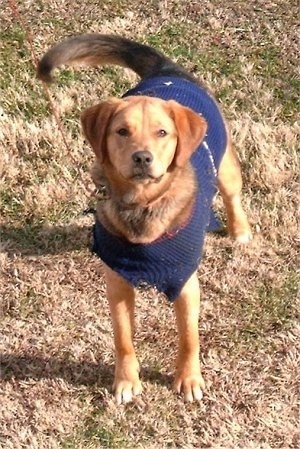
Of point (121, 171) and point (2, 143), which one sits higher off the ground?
point (121, 171)

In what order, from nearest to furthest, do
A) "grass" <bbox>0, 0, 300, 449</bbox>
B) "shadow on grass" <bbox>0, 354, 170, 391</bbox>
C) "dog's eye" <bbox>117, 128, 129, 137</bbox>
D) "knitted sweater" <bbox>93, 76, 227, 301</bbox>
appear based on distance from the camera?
"dog's eye" <bbox>117, 128, 129, 137</bbox> → "knitted sweater" <bbox>93, 76, 227, 301</bbox> → "grass" <bbox>0, 0, 300, 449</bbox> → "shadow on grass" <bbox>0, 354, 170, 391</bbox>

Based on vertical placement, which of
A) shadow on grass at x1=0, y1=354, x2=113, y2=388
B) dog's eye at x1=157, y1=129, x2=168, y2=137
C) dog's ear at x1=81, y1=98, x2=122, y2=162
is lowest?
shadow on grass at x1=0, y1=354, x2=113, y2=388

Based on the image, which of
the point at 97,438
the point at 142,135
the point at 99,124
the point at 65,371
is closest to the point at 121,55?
the point at 99,124

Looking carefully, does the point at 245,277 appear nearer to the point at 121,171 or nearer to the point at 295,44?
the point at 121,171

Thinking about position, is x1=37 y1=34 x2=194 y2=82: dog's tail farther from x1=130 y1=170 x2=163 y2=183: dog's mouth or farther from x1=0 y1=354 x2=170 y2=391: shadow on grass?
x1=0 y1=354 x2=170 y2=391: shadow on grass

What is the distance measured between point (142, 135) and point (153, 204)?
0.34m

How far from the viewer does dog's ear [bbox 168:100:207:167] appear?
3340 mm

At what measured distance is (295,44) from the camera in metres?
6.34

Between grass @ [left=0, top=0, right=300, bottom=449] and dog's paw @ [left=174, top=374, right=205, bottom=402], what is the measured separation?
0.05 metres

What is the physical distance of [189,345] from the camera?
3750 mm

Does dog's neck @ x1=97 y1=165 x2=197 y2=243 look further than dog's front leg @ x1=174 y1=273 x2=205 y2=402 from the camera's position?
No

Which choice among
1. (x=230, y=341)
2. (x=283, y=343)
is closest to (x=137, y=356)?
(x=230, y=341)

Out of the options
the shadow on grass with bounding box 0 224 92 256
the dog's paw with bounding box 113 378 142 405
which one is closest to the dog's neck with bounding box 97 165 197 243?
the dog's paw with bounding box 113 378 142 405

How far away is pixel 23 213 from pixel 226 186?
4.42ft
